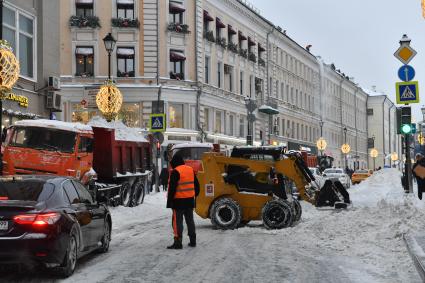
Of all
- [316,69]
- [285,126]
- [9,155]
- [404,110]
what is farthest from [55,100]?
[316,69]

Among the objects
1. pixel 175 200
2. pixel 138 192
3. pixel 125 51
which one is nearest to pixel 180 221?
pixel 175 200

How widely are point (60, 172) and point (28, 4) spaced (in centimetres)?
1117

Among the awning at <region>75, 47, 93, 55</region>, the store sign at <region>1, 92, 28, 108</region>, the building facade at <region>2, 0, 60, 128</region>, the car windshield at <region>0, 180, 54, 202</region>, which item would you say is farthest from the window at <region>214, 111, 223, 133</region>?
the car windshield at <region>0, 180, 54, 202</region>

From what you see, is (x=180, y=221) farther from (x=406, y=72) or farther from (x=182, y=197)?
(x=406, y=72)

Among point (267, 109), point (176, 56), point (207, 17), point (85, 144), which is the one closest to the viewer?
point (85, 144)

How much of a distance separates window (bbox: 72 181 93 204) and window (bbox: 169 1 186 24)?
120ft

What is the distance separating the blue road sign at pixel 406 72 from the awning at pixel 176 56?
87.7 ft

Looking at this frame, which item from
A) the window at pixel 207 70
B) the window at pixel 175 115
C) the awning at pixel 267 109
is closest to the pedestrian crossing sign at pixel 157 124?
the window at pixel 175 115

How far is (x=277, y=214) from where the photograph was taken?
50.5ft

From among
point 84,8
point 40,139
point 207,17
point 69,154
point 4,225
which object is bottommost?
point 4,225

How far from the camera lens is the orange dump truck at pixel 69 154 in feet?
58.6

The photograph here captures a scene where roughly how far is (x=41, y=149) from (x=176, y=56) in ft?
94.8

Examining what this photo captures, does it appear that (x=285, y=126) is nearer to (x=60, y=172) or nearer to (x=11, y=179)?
(x=60, y=172)

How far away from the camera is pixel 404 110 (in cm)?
2428
